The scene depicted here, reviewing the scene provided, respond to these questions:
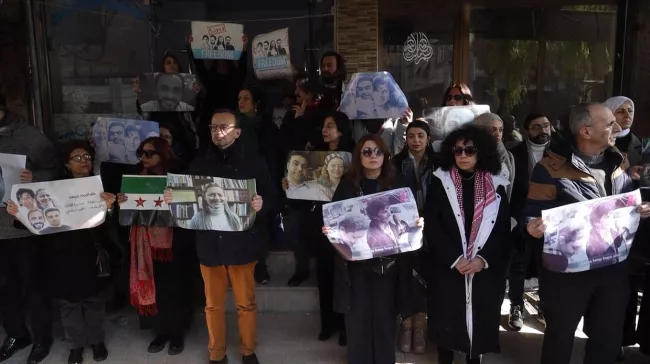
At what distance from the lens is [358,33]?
6113mm

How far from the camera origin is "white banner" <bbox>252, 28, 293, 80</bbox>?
534 centimetres

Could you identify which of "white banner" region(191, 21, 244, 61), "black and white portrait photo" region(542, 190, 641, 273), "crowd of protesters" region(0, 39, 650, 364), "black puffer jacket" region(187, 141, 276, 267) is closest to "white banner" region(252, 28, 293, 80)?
"white banner" region(191, 21, 244, 61)

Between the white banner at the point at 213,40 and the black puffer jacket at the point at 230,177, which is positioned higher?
the white banner at the point at 213,40

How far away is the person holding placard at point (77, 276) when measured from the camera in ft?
13.1

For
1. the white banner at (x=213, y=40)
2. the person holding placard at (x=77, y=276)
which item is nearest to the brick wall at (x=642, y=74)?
the white banner at (x=213, y=40)

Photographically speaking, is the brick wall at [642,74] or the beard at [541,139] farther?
the brick wall at [642,74]

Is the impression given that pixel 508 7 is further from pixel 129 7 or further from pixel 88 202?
pixel 88 202

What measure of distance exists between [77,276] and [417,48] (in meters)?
4.40

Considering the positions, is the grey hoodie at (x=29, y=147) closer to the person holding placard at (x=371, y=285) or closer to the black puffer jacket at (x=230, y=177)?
the black puffer jacket at (x=230, y=177)

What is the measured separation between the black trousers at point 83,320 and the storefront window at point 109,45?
9.81 ft

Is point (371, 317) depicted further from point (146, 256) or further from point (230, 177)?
point (146, 256)

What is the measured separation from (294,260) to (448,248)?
2.03 meters

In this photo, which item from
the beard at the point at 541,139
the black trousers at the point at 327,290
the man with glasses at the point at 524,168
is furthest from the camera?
the beard at the point at 541,139

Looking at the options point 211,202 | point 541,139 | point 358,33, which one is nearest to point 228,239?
point 211,202
